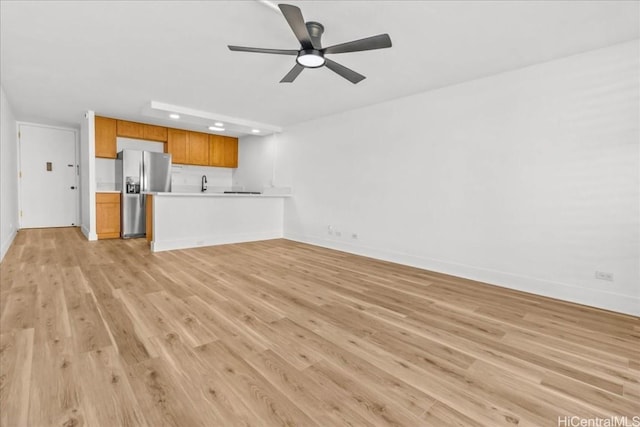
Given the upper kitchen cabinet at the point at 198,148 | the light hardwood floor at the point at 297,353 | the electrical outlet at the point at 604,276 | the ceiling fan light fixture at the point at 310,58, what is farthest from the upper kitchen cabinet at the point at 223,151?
the electrical outlet at the point at 604,276

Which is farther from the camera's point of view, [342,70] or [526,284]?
[526,284]

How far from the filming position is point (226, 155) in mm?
7770

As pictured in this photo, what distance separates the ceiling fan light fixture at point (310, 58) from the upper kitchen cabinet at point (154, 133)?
5107 mm

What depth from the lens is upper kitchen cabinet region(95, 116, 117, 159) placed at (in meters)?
5.77

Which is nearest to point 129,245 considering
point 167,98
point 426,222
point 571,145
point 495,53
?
point 167,98

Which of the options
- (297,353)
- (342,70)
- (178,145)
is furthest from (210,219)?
(297,353)

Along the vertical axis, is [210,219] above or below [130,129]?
below

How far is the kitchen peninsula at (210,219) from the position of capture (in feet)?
15.9

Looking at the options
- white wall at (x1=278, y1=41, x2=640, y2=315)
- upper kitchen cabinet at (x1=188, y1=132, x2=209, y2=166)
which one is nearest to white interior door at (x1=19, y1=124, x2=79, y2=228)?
upper kitchen cabinet at (x1=188, y1=132, x2=209, y2=166)

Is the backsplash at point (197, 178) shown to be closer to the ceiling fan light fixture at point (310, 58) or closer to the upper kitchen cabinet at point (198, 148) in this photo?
the upper kitchen cabinet at point (198, 148)

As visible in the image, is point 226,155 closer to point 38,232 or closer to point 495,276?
point 38,232

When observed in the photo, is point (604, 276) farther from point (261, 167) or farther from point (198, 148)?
point (198, 148)

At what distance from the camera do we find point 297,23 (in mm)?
2105

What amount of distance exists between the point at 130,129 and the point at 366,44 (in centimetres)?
577
